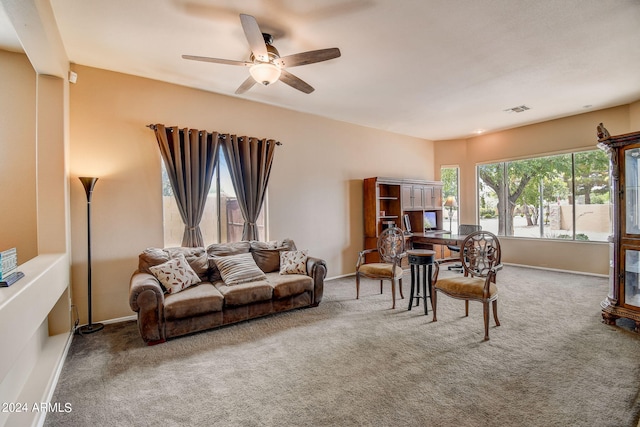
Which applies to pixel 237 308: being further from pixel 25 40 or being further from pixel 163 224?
pixel 25 40

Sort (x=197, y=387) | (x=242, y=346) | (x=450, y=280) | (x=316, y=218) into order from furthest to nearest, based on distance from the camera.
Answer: (x=316, y=218) < (x=450, y=280) < (x=242, y=346) < (x=197, y=387)

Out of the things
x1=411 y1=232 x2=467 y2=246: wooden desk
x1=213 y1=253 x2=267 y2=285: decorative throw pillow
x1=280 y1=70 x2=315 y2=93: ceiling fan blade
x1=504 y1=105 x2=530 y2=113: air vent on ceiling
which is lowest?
x1=213 y1=253 x2=267 y2=285: decorative throw pillow

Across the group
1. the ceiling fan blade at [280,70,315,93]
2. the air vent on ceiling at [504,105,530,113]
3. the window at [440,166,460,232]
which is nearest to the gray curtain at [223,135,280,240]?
the ceiling fan blade at [280,70,315,93]

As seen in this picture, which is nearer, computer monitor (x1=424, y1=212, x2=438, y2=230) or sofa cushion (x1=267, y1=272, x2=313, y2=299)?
sofa cushion (x1=267, y1=272, x2=313, y2=299)

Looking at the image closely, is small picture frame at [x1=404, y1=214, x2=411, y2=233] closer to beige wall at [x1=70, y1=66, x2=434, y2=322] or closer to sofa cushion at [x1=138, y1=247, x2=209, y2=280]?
beige wall at [x1=70, y1=66, x2=434, y2=322]

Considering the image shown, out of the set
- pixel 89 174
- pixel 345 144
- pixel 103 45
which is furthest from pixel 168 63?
pixel 345 144

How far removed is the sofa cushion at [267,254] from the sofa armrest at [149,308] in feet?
4.52

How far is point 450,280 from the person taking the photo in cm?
324

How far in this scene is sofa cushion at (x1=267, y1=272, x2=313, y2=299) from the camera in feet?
11.6

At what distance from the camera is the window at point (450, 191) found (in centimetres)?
733

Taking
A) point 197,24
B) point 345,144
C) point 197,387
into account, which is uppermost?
point 197,24

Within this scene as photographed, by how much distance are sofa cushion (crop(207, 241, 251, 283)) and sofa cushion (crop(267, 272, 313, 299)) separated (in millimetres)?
567

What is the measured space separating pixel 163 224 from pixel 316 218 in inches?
96.9

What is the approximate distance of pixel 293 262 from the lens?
3.98 meters
